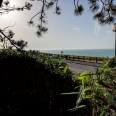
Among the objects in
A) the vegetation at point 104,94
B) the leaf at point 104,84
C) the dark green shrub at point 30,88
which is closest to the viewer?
the vegetation at point 104,94

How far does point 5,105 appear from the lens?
472 centimetres

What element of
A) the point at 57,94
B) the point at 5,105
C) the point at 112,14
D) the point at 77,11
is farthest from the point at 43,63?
the point at 112,14

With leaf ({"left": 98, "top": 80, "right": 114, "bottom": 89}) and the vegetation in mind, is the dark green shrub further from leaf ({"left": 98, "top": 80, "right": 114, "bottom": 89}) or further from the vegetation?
leaf ({"left": 98, "top": 80, "right": 114, "bottom": 89})

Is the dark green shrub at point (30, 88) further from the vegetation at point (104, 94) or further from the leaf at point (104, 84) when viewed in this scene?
the leaf at point (104, 84)

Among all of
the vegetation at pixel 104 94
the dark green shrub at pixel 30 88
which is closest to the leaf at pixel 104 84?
the vegetation at pixel 104 94

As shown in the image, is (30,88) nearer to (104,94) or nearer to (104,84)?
(104,84)

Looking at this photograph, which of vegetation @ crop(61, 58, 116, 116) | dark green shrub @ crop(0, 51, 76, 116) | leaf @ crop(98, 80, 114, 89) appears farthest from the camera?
dark green shrub @ crop(0, 51, 76, 116)

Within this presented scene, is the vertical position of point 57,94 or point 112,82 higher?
point 112,82

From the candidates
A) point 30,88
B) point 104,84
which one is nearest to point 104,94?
point 104,84

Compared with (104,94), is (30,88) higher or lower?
lower

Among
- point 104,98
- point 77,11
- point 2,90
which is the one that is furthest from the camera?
point 77,11

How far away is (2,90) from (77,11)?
18.2 ft

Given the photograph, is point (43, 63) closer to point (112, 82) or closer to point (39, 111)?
point (39, 111)

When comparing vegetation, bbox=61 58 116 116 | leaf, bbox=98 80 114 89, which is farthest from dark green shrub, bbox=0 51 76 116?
leaf, bbox=98 80 114 89
